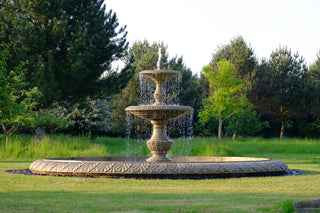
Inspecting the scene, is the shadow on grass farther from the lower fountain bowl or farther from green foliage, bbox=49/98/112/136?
green foliage, bbox=49/98/112/136

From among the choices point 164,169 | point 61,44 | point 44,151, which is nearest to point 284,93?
point 61,44

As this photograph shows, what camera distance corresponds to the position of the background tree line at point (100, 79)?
2759 centimetres

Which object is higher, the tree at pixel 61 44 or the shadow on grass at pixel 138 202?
the tree at pixel 61 44

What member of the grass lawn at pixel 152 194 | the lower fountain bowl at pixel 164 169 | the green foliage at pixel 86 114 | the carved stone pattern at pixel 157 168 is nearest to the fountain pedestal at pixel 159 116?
the lower fountain bowl at pixel 164 169

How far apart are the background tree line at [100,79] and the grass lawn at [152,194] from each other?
30.5 ft

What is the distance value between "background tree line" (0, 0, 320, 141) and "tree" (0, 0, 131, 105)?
62 mm

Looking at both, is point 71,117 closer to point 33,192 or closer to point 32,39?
point 32,39

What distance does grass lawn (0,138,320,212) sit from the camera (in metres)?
6.32

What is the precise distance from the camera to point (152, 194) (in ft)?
25.8

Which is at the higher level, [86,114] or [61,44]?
[61,44]

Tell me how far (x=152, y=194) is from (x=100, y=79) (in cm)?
2543

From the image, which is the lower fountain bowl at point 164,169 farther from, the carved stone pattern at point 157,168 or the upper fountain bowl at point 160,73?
the upper fountain bowl at point 160,73

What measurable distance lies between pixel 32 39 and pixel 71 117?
21.8 feet

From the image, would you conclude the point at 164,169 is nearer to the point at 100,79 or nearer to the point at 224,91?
the point at 100,79
